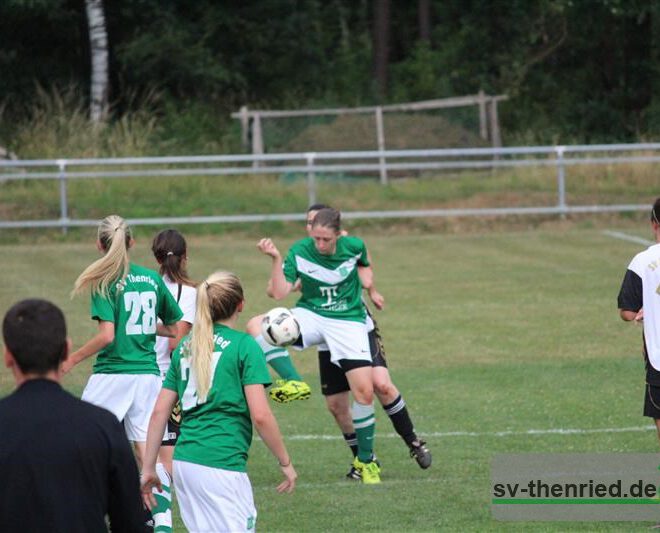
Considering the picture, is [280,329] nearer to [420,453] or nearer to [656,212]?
[420,453]

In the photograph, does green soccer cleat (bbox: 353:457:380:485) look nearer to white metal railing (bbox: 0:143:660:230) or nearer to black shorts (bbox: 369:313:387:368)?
black shorts (bbox: 369:313:387:368)

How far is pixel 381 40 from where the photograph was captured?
38094mm

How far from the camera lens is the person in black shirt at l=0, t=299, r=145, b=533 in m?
3.85

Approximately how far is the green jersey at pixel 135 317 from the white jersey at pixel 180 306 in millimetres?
250

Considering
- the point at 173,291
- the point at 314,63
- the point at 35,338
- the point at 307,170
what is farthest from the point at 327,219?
the point at 314,63

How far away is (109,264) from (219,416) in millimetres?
1821

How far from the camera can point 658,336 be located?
23.5 ft

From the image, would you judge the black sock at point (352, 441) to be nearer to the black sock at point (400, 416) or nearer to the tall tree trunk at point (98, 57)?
the black sock at point (400, 416)

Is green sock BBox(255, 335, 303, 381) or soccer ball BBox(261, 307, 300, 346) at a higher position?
soccer ball BBox(261, 307, 300, 346)

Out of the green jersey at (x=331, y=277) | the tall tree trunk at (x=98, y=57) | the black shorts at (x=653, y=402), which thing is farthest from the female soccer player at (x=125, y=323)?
the tall tree trunk at (x=98, y=57)

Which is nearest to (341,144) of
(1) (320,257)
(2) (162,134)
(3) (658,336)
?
(2) (162,134)

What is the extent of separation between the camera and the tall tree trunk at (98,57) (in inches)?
1310

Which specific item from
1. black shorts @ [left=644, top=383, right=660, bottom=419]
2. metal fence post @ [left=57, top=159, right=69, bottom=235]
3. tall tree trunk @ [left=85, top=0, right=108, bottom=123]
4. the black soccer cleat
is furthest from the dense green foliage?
black shorts @ [left=644, top=383, right=660, bottom=419]

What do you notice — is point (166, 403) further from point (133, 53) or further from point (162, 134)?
point (133, 53)
